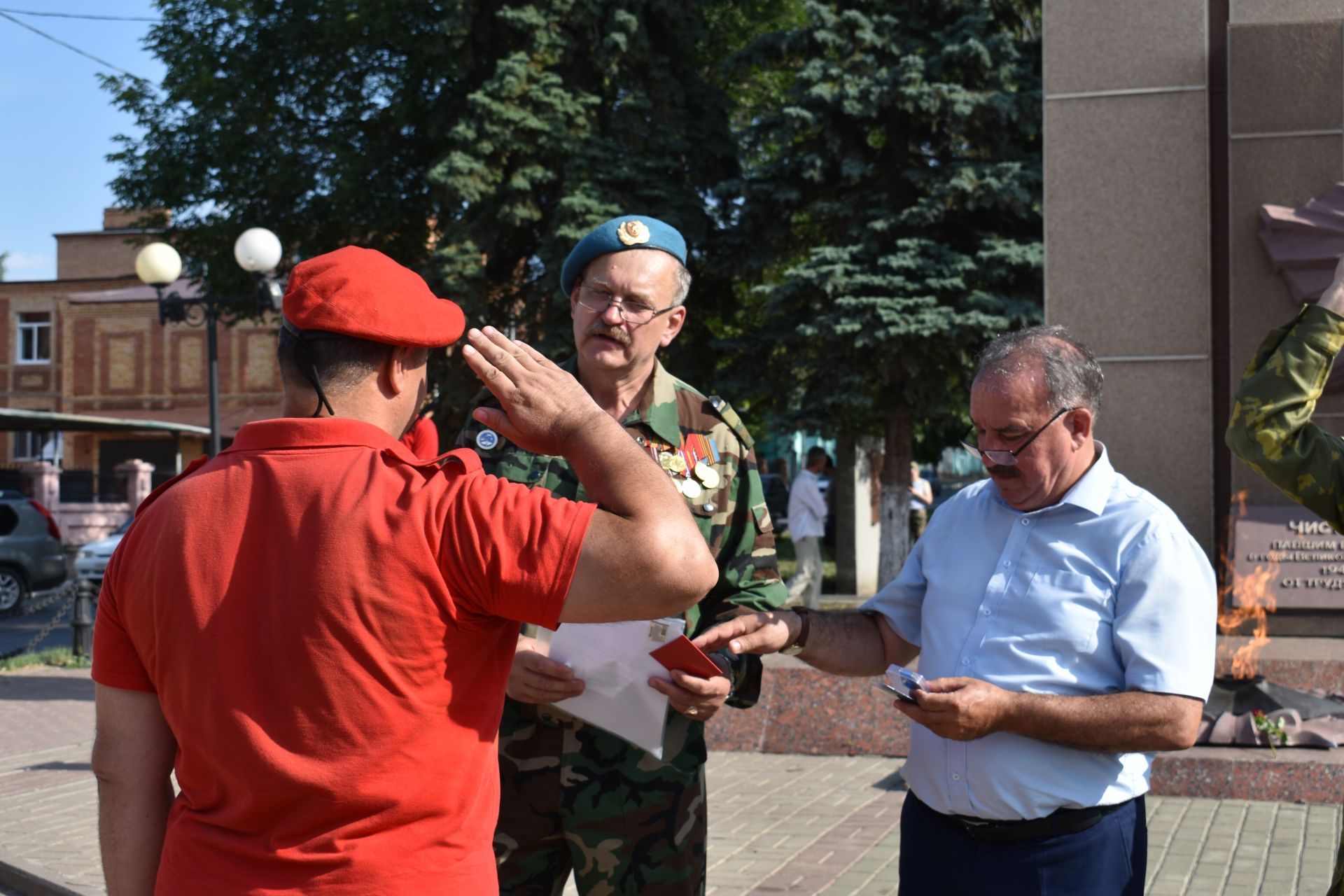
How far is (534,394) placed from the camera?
1947 millimetres

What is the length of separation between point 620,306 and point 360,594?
1.43 metres

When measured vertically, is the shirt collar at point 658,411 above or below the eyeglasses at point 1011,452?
above

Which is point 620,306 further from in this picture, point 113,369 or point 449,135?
point 113,369

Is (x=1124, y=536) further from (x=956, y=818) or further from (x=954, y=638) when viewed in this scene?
(x=956, y=818)

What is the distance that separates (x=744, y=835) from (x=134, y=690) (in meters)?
4.62

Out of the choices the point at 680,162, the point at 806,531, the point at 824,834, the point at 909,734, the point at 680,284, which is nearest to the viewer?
the point at 680,284

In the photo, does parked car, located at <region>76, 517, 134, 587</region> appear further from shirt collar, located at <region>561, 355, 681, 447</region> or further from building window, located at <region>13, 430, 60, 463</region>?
building window, located at <region>13, 430, 60, 463</region>

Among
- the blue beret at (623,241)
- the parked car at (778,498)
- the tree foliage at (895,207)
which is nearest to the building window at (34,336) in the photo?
the parked car at (778,498)

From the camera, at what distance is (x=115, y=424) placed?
25.2m

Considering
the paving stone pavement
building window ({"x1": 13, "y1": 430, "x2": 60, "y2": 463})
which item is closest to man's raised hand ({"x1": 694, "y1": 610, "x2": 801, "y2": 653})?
the paving stone pavement

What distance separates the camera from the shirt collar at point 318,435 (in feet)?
6.45

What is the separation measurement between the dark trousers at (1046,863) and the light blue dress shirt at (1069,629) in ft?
0.20

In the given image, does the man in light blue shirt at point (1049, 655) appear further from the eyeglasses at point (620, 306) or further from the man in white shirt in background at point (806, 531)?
the man in white shirt in background at point (806, 531)

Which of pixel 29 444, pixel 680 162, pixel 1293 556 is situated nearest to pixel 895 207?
pixel 680 162
